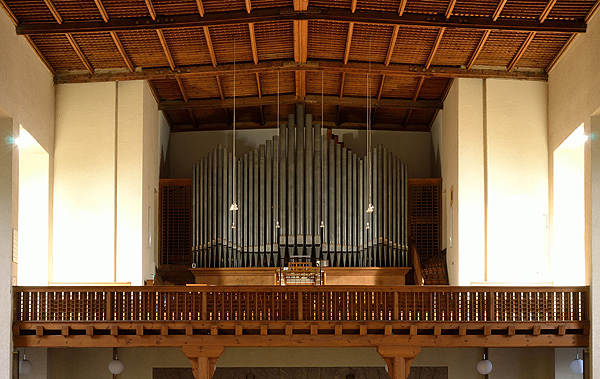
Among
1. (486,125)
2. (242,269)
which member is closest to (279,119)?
(242,269)

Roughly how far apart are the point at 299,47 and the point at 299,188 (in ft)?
12.5

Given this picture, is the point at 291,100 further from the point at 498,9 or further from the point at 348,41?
the point at 498,9

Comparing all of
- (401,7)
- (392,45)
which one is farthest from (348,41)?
(401,7)

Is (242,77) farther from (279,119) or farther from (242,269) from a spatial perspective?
(242,269)

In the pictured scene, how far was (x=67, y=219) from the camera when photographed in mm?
17625

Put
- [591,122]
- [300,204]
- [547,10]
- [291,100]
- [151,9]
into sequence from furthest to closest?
[291,100]
[300,204]
[151,9]
[547,10]
[591,122]

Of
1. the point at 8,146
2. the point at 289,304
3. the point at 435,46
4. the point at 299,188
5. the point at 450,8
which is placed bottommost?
the point at 289,304

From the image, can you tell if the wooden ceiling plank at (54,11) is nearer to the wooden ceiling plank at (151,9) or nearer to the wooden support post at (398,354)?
the wooden ceiling plank at (151,9)

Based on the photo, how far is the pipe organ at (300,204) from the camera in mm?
19938

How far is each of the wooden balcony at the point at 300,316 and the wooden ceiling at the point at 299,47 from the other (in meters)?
4.63

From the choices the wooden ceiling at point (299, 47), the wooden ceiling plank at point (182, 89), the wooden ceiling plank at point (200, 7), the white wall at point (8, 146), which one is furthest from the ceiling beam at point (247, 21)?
the wooden ceiling plank at point (182, 89)

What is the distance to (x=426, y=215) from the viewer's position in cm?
2064

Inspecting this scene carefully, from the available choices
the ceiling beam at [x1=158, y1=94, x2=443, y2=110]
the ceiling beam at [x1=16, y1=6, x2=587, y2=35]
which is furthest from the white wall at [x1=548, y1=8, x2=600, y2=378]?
the ceiling beam at [x1=158, y1=94, x2=443, y2=110]

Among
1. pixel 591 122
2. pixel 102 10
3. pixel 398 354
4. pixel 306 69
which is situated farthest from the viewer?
pixel 306 69
